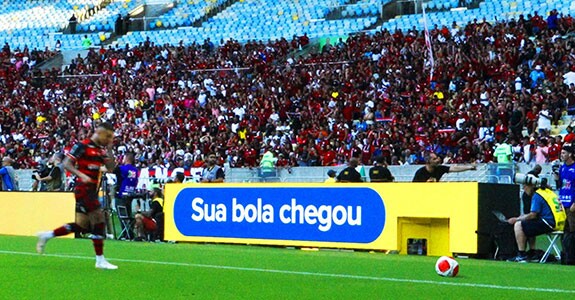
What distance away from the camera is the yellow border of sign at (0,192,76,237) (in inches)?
928

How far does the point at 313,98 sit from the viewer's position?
34844mm

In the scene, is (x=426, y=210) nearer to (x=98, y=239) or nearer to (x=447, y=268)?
(x=447, y=268)

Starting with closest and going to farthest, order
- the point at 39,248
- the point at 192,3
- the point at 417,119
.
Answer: the point at 39,248, the point at 417,119, the point at 192,3

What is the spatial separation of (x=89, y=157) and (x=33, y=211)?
11409 millimetres

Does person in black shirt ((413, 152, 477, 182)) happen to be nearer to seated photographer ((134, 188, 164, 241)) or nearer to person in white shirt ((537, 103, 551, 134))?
seated photographer ((134, 188, 164, 241))

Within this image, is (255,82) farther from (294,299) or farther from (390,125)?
(294,299)

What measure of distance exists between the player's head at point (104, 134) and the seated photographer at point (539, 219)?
21.7ft

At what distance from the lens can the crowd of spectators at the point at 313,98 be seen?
2806 centimetres

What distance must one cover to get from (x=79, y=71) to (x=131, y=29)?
21.8 feet

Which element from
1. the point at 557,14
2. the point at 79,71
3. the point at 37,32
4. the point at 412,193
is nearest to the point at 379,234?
the point at 412,193

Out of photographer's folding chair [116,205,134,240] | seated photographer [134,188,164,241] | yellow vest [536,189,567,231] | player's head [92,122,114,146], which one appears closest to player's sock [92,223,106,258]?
player's head [92,122,114,146]

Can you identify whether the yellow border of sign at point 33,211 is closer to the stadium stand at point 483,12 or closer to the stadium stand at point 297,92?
the stadium stand at point 297,92

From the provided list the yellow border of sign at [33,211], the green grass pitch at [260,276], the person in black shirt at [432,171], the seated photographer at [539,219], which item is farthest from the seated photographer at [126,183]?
the seated photographer at [539,219]

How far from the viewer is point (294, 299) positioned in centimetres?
991
